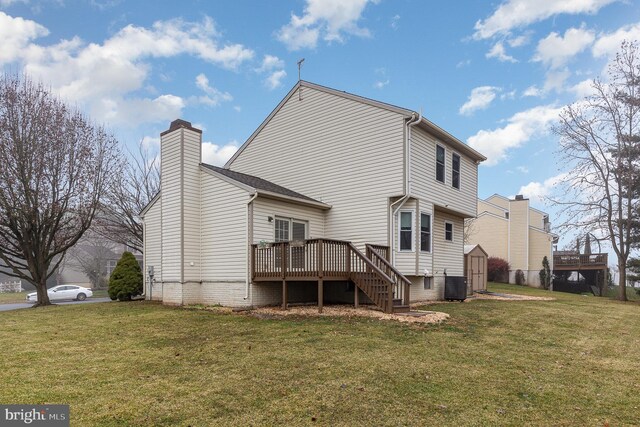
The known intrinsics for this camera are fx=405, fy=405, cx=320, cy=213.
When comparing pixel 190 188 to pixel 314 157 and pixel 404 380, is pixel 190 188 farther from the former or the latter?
pixel 404 380

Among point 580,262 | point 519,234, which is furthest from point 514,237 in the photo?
point 580,262

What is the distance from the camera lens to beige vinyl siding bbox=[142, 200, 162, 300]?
51.1 ft

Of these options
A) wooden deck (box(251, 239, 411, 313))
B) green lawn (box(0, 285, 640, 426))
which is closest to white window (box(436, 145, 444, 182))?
wooden deck (box(251, 239, 411, 313))

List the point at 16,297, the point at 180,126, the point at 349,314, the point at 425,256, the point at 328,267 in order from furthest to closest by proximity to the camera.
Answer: the point at 16,297 < the point at 425,256 < the point at 180,126 < the point at 328,267 < the point at 349,314

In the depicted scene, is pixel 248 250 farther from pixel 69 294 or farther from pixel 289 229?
pixel 69 294

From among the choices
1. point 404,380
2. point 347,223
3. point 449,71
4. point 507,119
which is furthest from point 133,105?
point 404,380

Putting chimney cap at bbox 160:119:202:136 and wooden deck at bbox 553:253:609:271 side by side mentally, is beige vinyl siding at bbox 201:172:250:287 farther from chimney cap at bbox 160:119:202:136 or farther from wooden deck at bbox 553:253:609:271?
wooden deck at bbox 553:253:609:271

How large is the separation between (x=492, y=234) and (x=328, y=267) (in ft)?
87.1

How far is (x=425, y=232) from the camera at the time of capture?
48.0ft

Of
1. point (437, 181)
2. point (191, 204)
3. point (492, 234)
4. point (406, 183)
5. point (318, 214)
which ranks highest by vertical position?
point (437, 181)

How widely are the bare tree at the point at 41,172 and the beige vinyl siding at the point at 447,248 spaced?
15.2 metres

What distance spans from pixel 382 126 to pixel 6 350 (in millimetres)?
11681

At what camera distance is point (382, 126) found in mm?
14055

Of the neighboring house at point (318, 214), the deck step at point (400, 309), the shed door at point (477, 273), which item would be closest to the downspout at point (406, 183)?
the neighboring house at point (318, 214)
